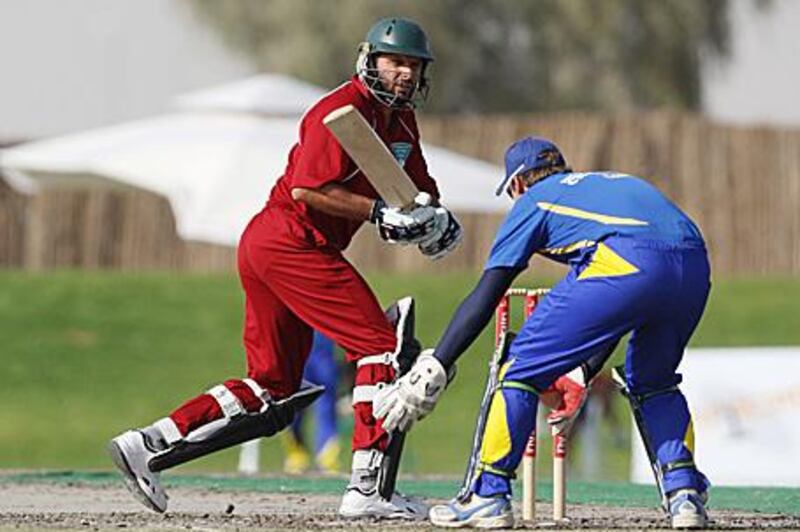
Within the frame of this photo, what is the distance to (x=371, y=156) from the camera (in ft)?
32.1

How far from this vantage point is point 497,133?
32844 millimetres

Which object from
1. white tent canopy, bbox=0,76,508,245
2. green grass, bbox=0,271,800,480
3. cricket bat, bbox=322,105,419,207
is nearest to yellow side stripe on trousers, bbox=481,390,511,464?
cricket bat, bbox=322,105,419,207

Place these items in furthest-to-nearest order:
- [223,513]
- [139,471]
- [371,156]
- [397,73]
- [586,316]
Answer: [223,513] < [139,471] < [397,73] < [371,156] < [586,316]

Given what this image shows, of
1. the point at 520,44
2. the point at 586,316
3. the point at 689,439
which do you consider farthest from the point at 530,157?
the point at 520,44

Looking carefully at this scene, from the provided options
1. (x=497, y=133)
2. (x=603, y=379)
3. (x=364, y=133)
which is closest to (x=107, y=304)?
(x=497, y=133)

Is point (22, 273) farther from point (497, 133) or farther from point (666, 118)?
point (666, 118)

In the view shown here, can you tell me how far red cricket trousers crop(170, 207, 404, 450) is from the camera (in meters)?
10.0

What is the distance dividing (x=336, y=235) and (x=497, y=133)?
2269 centimetres

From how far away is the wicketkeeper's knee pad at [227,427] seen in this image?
10320 millimetres

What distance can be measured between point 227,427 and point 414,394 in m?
1.21

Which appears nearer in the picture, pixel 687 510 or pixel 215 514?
pixel 687 510

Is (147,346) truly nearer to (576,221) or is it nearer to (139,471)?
(139,471)

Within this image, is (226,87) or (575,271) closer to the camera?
(575,271)

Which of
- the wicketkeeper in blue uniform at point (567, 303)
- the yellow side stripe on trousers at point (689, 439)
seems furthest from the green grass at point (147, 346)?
the wicketkeeper in blue uniform at point (567, 303)
